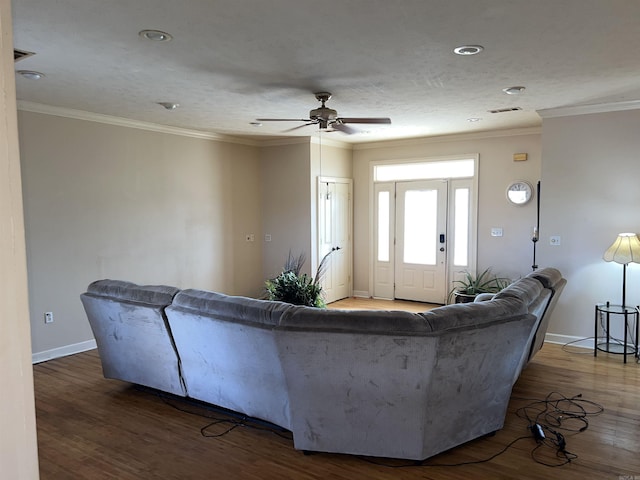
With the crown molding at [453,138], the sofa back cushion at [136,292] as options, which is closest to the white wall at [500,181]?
the crown molding at [453,138]

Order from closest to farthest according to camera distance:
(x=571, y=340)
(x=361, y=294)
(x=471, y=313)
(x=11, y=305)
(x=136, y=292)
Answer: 1. (x=11, y=305)
2. (x=471, y=313)
3. (x=136, y=292)
4. (x=571, y=340)
5. (x=361, y=294)

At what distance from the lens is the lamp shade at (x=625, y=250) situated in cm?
447

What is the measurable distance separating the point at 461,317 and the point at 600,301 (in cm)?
329

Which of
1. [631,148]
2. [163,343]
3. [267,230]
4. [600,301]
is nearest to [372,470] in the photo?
[163,343]

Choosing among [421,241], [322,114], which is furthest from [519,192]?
[322,114]

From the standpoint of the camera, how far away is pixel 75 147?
505cm

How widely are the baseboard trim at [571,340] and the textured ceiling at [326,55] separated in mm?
2577

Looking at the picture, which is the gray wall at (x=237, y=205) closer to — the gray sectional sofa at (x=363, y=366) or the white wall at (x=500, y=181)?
the white wall at (x=500, y=181)

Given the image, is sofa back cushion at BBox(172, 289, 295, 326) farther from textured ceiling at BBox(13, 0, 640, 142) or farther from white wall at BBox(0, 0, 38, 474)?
white wall at BBox(0, 0, 38, 474)

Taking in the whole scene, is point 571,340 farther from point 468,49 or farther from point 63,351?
point 63,351

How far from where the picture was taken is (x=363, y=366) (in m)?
2.61

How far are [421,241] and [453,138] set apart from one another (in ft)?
5.49

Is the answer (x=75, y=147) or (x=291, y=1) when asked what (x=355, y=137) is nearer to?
(x=75, y=147)

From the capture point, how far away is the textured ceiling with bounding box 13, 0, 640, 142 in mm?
2506
